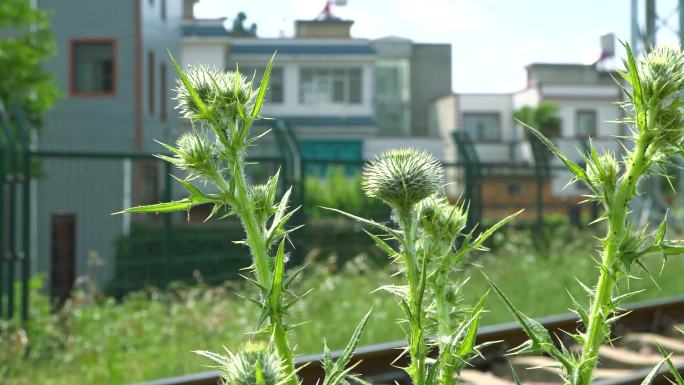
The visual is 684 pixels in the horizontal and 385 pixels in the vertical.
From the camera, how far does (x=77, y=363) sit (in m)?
7.46

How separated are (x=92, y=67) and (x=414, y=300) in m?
34.5

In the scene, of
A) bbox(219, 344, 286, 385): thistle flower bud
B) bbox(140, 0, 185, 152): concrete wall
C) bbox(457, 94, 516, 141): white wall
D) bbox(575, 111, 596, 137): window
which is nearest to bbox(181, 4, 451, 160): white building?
bbox(140, 0, 185, 152): concrete wall

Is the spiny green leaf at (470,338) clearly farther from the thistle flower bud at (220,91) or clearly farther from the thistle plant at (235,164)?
the thistle flower bud at (220,91)

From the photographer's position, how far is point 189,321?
29.5 feet

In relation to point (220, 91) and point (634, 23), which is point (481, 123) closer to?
point (634, 23)

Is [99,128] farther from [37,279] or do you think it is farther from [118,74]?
[37,279]

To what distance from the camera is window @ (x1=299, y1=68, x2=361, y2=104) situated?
5606 centimetres

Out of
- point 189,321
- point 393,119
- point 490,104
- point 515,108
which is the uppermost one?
point 490,104

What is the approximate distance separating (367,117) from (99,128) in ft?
87.0

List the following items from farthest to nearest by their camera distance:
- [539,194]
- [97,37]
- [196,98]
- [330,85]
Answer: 1. [330,85]
2. [97,37]
3. [539,194]
4. [196,98]

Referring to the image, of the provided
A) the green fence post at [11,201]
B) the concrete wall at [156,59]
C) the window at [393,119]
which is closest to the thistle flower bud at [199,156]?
the green fence post at [11,201]

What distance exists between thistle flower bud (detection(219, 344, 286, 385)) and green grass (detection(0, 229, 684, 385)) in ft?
17.7

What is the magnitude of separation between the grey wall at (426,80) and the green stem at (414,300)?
263 feet

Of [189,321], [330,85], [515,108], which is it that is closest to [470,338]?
[189,321]
